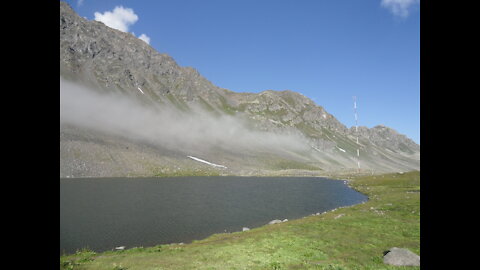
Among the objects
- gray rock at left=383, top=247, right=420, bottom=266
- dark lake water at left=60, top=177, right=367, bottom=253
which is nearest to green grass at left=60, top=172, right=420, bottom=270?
gray rock at left=383, top=247, right=420, bottom=266

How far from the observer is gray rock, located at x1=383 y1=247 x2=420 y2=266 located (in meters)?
22.8

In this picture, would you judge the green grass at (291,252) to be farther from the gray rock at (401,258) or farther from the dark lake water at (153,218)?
the dark lake water at (153,218)

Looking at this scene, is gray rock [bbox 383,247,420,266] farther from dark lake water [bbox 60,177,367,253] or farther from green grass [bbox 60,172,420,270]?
dark lake water [bbox 60,177,367,253]

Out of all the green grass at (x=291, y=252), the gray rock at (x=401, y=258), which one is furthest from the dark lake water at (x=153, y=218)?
the gray rock at (x=401, y=258)

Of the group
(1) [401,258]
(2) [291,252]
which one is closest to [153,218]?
(2) [291,252]

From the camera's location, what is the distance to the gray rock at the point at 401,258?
74.9 feet
